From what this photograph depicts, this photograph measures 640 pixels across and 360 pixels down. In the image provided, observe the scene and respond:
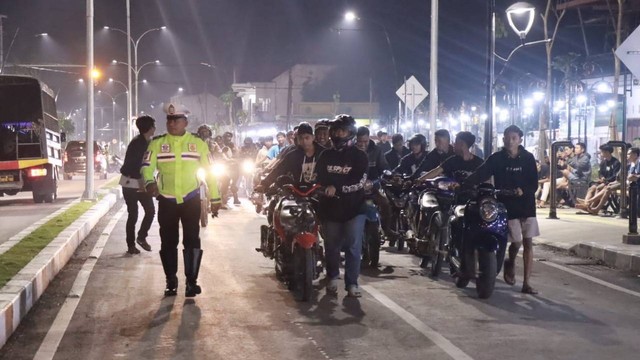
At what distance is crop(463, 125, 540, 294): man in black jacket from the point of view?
9.80 m

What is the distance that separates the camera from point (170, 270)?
9586 mm

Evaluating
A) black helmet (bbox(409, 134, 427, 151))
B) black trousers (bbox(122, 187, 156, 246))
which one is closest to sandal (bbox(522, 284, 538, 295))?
black helmet (bbox(409, 134, 427, 151))

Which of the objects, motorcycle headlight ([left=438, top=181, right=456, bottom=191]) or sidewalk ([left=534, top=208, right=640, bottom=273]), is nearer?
motorcycle headlight ([left=438, top=181, right=456, bottom=191])

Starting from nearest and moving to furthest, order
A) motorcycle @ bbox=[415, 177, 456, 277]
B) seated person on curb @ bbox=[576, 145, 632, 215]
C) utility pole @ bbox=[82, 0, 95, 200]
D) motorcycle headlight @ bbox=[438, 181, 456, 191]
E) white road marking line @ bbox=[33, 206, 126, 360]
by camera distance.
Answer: white road marking line @ bbox=[33, 206, 126, 360] → motorcycle headlight @ bbox=[438, 181, 456, 191] → motorcycle @ bbox=[415, 177, 456, 277] → seated person on curb @ bbox=[576, 145, 632, 215] → utility pole @ bbox=[82, 0, 95, 200]

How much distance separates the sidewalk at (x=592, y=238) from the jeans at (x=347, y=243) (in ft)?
13.8

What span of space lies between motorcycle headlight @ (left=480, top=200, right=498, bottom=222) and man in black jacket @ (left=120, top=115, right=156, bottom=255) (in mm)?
4967

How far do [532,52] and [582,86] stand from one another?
1764cm

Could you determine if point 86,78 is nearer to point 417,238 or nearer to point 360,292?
point 417,238

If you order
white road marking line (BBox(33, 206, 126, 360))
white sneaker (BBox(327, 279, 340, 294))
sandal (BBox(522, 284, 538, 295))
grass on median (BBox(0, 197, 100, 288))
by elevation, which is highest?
grass on median (BBox(0, 197, 100, 288))

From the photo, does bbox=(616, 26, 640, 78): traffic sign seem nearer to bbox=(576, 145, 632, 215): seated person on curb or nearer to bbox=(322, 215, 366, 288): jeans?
bbox=(322, 215, 366, 288): jeans

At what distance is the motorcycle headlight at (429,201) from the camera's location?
11.0 metres

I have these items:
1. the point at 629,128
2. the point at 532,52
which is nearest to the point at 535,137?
the point at 532,52

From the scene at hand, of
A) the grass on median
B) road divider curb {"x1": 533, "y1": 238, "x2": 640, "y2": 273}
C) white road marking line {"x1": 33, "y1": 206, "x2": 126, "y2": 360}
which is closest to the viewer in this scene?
white road marking line {"x1": 33, "y1": 206, "x2": 126, "y2": 360}

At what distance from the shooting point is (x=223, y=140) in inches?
914
